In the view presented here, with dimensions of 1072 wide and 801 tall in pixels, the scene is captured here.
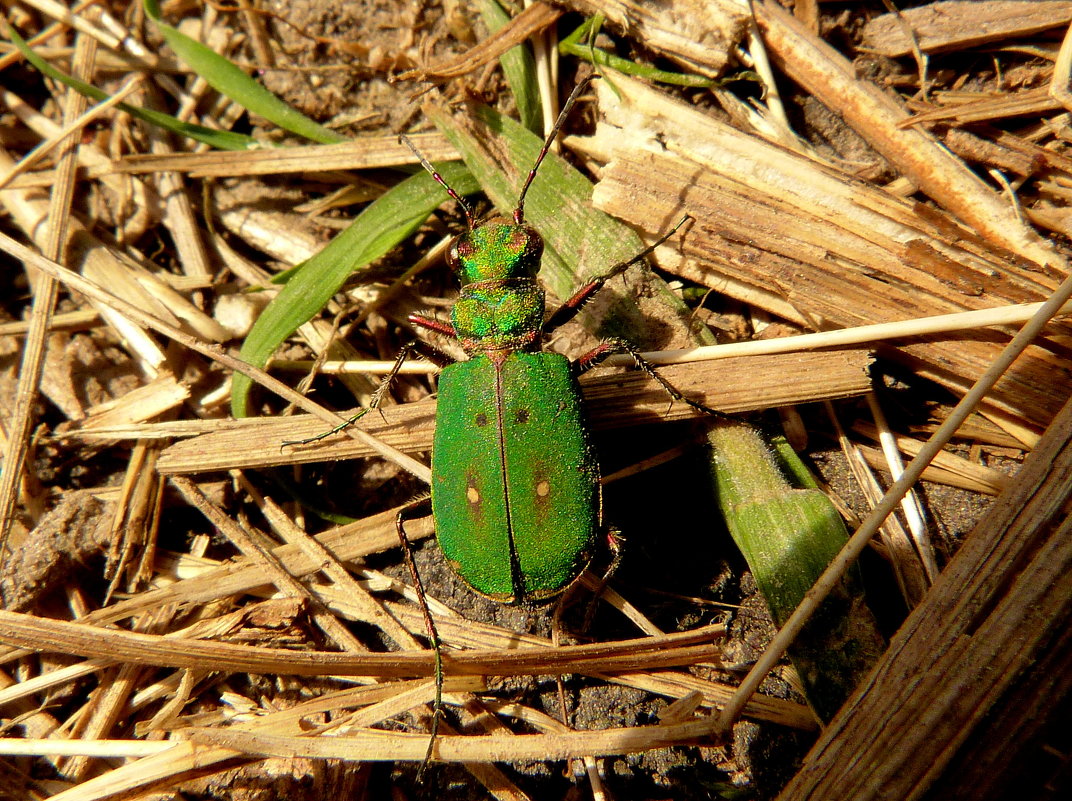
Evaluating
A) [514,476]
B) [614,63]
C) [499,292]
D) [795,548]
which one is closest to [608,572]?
[514,476]

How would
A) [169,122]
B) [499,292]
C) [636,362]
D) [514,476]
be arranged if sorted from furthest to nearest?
[169,122]
[499,292]
[636,362]
[514,476]

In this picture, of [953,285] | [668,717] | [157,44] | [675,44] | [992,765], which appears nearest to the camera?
[992,765]

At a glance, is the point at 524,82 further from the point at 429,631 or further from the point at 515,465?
the point at 429,631

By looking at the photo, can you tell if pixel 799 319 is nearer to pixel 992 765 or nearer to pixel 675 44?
pixel 675 44

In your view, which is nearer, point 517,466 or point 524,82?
point 517,466

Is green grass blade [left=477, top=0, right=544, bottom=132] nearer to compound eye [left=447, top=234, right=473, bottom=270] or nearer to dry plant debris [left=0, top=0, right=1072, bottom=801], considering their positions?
dry plant debris [left=0, top=0, right=1072, bottom=801]

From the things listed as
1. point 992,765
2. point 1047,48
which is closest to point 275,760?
point 992,765

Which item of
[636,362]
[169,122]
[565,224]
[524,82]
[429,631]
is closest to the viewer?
[429,631]

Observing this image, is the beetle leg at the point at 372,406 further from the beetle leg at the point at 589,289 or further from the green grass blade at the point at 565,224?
the green grass blade at the point at 565,224
